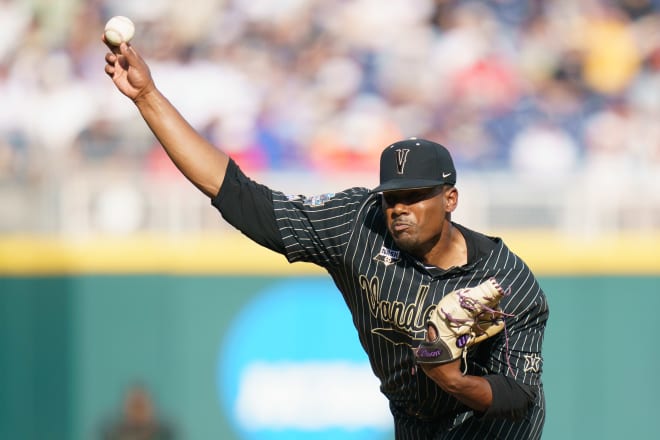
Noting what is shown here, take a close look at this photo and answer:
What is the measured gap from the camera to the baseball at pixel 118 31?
4.14 m

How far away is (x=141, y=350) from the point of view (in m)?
10.3

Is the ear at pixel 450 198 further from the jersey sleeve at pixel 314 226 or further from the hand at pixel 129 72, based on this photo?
the hand at pixel 129 72

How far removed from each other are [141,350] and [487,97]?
12.8ft

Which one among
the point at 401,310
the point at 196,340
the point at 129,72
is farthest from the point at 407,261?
the point at 196,340

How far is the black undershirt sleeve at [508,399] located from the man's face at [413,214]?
56 centimetres

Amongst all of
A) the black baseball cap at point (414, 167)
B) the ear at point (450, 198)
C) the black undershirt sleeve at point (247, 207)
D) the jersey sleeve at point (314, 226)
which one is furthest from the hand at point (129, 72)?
the ear at point (450, 198)

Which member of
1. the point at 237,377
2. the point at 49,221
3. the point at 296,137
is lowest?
the point at 237,377

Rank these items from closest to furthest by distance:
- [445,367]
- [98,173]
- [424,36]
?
[445,367] → [98,173] → [424,36]

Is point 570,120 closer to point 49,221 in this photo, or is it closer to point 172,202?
point 172,202

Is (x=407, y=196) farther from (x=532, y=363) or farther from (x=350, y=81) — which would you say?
(x=350, y=81)

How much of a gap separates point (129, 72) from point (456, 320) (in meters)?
1.48

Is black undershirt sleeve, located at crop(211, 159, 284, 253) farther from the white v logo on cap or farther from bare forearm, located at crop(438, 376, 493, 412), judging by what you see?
bare forearm, located at crop(438, 376, 493, 412)

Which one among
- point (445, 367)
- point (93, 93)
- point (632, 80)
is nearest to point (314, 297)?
point (93, 93)

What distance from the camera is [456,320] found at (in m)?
3.96
